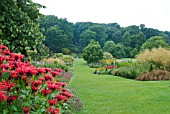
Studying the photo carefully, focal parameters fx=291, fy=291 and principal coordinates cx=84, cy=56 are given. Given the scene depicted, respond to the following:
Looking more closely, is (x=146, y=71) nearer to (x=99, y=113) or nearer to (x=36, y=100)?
(x=99, y=113)

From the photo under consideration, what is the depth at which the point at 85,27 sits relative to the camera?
81.0 metres

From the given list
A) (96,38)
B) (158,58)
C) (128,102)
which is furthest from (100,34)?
(128,102)

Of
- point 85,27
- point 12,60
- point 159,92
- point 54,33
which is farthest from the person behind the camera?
point 85,27

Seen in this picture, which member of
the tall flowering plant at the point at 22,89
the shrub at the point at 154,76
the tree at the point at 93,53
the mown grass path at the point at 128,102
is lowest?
the mown grass path at the point at 128,102

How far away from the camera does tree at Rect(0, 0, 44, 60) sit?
859 centimetres

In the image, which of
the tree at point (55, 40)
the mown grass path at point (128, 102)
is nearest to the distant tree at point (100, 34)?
the tree at point (55, 40)

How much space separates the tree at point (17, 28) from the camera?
28.2 feet

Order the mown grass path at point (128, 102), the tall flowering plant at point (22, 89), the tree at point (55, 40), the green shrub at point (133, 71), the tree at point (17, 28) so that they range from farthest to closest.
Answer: the tree at point (55, 40), the green shrub at point (133, 71), the tree at point (17, 28), the mown grass path at point (128, 102), the tall flowering plant at point (22, 89)

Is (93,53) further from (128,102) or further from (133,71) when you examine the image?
(128,102)

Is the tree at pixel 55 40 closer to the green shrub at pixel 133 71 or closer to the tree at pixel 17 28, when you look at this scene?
the green shrub at pixel 133 71

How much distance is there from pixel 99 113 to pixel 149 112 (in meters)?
1.45

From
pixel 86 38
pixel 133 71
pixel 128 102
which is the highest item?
pixel 86 38

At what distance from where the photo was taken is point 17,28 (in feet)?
28.2

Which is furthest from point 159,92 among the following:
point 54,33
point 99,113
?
point 54,33
